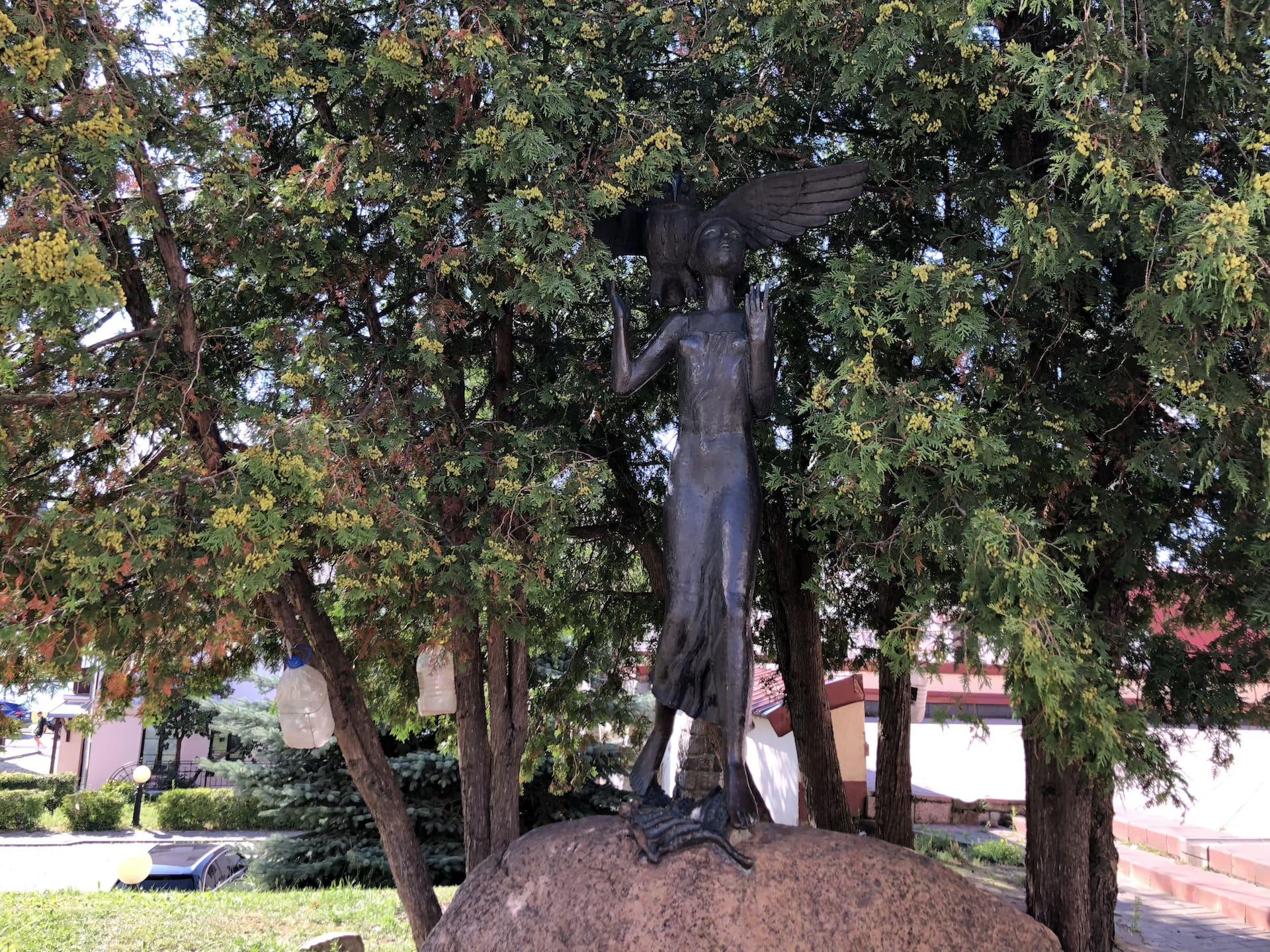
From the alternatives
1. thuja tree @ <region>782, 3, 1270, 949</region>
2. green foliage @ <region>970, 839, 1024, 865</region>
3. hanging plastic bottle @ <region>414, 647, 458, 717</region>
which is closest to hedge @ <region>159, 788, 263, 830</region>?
green foliage @ <region>970, 839, 1024, 865</region>

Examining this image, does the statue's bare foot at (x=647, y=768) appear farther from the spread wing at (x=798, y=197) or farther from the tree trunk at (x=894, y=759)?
the tree trunk at (x=894, y=759)

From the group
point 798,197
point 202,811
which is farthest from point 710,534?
point 202,811

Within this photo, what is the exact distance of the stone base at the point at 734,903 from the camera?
3.91 m

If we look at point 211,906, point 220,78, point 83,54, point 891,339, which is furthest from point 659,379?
point 211,906

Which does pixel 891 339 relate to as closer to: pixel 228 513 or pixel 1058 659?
pixel 1058 659

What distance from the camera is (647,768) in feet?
15.2

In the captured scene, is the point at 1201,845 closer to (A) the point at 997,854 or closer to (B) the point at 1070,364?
(A) the point at 997,854

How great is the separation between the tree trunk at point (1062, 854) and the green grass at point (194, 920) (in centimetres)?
451

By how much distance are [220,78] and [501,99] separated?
1592mm

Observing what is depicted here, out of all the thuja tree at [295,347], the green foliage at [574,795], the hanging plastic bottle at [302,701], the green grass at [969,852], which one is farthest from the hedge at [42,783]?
the hanging plastic bottle at [302,701]

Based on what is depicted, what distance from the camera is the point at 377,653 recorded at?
616 cm

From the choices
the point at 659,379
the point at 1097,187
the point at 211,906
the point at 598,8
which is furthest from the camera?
the point at 211,906

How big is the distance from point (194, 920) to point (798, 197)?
23.4 feet

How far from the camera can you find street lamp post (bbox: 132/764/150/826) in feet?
52.9
